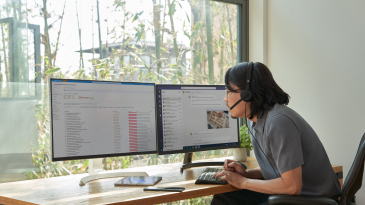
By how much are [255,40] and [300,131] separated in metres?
1.39

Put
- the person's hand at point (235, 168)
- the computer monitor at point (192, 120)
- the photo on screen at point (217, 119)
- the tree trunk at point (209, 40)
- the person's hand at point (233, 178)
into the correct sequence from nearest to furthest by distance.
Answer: the person's hand at point (233, 178) → the person's hand at point (235, 168) → the computer monitor at point (192, 120) → the photo on screen at point (217, 119) → the tree trunk at point (209, 40)

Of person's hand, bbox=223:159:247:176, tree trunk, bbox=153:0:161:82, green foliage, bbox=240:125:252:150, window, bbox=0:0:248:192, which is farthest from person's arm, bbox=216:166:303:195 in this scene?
tree trunk, bbox=153:0:161:82

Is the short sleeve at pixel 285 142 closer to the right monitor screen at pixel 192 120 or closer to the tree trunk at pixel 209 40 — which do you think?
the right monitor screen at pixel 192 120

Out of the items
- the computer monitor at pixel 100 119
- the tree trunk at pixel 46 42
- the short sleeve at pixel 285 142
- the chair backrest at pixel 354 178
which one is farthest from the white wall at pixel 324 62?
the tree trunk at pixel 46 42

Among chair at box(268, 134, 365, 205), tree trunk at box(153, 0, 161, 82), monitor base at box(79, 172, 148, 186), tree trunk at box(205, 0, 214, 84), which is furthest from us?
tree trunk at box(205, 0, 214, 84)

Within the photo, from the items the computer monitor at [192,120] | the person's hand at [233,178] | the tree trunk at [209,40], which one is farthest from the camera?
the tree trunk at [209,40]

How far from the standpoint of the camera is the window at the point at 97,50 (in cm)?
180

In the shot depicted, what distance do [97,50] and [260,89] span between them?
111 cm

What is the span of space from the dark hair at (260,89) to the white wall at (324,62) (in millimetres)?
772

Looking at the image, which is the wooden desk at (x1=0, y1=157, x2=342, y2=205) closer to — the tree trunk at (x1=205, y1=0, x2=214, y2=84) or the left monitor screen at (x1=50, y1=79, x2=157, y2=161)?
the left monitor screen at (x1=50, y1=79, x2=157, y2=161)

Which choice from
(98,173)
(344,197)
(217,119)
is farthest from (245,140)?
(98,173)

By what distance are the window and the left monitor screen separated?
0.47 meters

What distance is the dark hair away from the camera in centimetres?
144

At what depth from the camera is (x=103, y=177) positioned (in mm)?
1607
